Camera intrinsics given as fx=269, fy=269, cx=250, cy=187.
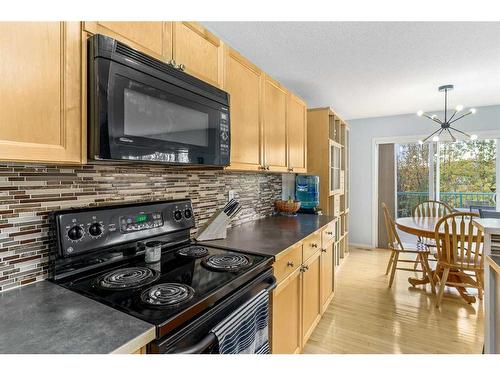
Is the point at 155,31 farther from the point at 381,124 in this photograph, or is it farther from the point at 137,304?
the point at 381,124

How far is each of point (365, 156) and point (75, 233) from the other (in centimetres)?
476

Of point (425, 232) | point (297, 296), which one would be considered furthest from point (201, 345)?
point (425, 232)

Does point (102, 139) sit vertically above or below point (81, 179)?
above

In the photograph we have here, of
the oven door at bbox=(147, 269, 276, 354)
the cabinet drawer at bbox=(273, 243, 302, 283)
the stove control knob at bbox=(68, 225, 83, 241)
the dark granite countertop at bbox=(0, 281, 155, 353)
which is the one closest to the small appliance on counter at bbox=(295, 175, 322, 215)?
the cabinet drawer at bbox=(273, 243, 302, 283)

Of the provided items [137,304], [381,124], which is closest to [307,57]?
[137,304]

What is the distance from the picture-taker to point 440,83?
3.05 metres

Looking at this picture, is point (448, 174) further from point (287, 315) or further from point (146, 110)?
Answer: point (146, 110)

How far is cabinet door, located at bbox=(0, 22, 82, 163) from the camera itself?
0.73 metres

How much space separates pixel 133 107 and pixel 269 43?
158cm

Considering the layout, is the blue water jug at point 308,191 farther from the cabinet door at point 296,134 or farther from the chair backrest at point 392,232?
the chair backrest at point 392,232

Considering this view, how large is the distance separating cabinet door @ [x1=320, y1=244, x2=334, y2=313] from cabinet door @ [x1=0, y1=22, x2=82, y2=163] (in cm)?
194

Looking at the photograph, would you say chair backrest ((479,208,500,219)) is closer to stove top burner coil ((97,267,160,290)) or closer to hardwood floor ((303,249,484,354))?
hardwood floor ((303,249,484,354))

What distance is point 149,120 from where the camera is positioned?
1045 mm
